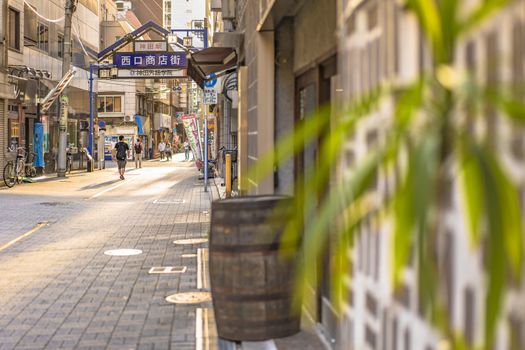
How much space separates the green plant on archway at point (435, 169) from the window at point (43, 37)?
123 ft

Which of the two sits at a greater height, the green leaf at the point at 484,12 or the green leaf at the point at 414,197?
the green leaf at the point at 484,12

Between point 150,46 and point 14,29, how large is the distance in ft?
21.8

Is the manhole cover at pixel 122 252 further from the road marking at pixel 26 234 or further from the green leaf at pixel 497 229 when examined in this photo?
the green leaf at pixel 497 229

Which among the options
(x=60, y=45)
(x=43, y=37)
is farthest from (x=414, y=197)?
(x=60, y=45)

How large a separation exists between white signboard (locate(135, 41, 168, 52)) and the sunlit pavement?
673 inches

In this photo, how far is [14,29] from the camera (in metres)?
32.7

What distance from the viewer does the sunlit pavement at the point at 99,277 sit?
6500 mm

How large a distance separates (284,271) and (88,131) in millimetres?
42400

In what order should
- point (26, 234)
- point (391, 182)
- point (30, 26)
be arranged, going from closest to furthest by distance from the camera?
point (391, 182)
point (26, 234)
point (30, 26)

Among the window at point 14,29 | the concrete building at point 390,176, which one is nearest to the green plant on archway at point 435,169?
the concrete building at point 390,176

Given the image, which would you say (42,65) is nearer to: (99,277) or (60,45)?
(60,45)

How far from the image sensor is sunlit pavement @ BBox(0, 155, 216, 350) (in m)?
6.50

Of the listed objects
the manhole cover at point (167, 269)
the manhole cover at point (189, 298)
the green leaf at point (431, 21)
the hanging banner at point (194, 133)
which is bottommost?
→ the manhole cover at point (189, 298)

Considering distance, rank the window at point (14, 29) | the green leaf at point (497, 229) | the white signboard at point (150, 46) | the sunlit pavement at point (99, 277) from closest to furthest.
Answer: the green leaf at point (497, 229)
the sunlit pavement at point (99, 277)
the window at point (14, 29)
the white signboard at point (150, 46)
